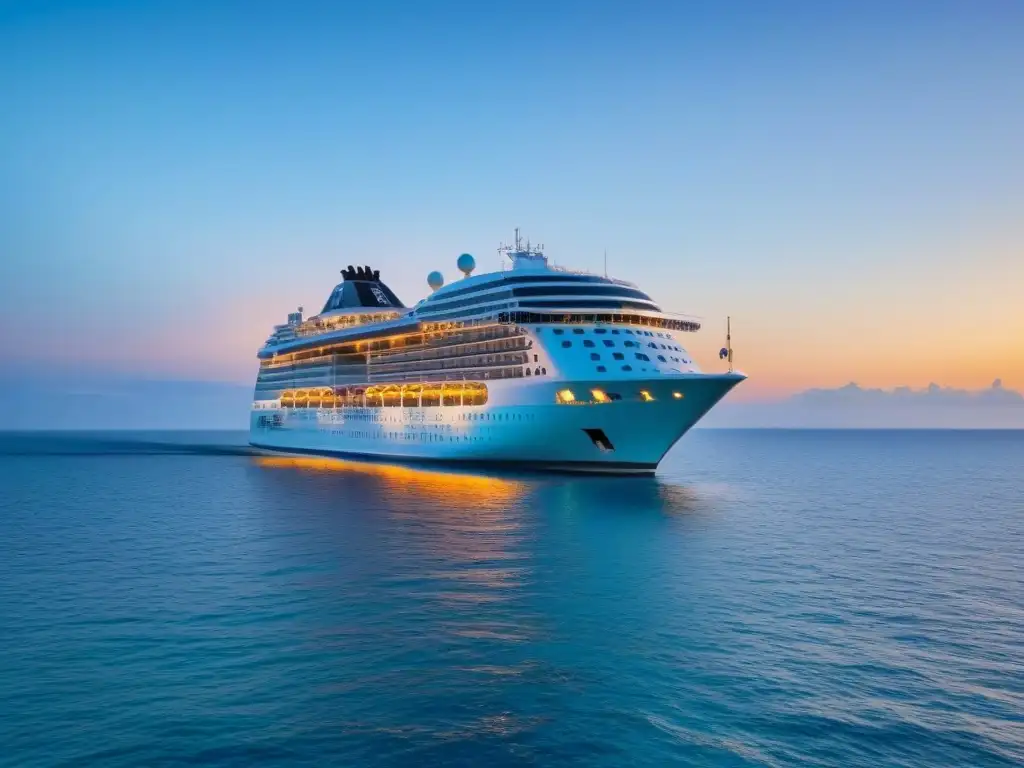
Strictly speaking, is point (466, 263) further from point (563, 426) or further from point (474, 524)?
point (474, 524)

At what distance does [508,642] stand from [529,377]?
38.9m

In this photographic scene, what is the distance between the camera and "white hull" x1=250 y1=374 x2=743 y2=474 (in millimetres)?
49906

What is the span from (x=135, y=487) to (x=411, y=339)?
27.8m

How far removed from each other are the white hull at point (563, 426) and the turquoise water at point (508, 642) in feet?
48.8

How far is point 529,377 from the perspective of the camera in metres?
55.2

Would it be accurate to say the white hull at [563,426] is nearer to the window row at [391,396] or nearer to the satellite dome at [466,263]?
the window row at [391,396]

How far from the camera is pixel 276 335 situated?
110 metres

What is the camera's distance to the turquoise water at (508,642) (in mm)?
11945

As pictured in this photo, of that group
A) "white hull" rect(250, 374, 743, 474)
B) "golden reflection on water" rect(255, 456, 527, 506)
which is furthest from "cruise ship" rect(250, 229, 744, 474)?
"golden reflection on water" rect(255, 456, 527, 506)

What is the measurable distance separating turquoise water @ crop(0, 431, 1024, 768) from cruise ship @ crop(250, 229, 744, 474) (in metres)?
15.9

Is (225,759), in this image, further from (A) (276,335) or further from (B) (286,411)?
(A) (276,335)

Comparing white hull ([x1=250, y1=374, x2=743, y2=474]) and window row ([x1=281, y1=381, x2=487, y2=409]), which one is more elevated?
window row ([x1=281, y1=381, x2=487, y2=409])

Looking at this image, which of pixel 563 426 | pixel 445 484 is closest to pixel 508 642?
pixel 563 426

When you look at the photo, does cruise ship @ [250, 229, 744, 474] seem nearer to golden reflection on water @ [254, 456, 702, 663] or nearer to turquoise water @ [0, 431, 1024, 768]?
golden reflection on water @ [254, 456, 702, 663]
